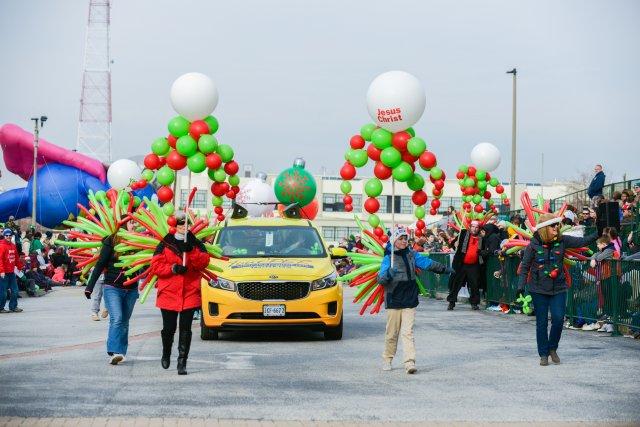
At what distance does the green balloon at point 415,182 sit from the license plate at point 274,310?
8.38 feet

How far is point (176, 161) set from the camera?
19.9m

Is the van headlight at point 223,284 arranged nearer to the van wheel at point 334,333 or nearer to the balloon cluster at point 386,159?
the van wheel at point 334,333

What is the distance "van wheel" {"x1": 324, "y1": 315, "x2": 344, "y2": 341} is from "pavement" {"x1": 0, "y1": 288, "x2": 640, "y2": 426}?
0.18 m

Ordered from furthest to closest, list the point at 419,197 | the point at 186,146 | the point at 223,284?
the point at 186,146 → the point at 223,284 → the point at 419,197

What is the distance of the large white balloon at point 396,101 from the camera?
14.6 metres

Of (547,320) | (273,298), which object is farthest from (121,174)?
(547,320)

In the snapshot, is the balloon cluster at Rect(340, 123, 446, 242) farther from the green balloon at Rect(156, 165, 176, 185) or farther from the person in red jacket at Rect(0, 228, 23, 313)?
the person in red jacket at Rect(0, 228, 23, 313)

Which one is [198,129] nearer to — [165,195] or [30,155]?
[165,195]

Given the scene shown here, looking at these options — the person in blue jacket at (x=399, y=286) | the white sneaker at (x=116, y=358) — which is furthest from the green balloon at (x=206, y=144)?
the person in blue jacket at (x=399, y=286)

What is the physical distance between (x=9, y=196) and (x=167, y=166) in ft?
129

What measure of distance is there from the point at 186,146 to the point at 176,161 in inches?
13.2

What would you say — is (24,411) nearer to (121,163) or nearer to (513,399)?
(513,399)

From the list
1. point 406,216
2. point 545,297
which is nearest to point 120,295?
point 545,297

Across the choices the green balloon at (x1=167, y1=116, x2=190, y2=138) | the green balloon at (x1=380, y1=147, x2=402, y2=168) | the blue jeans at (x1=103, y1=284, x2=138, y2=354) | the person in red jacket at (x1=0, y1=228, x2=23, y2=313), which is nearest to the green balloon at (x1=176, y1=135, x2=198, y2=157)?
the green balloon at (x1=167, y1=116, x2=190, y2=138)
